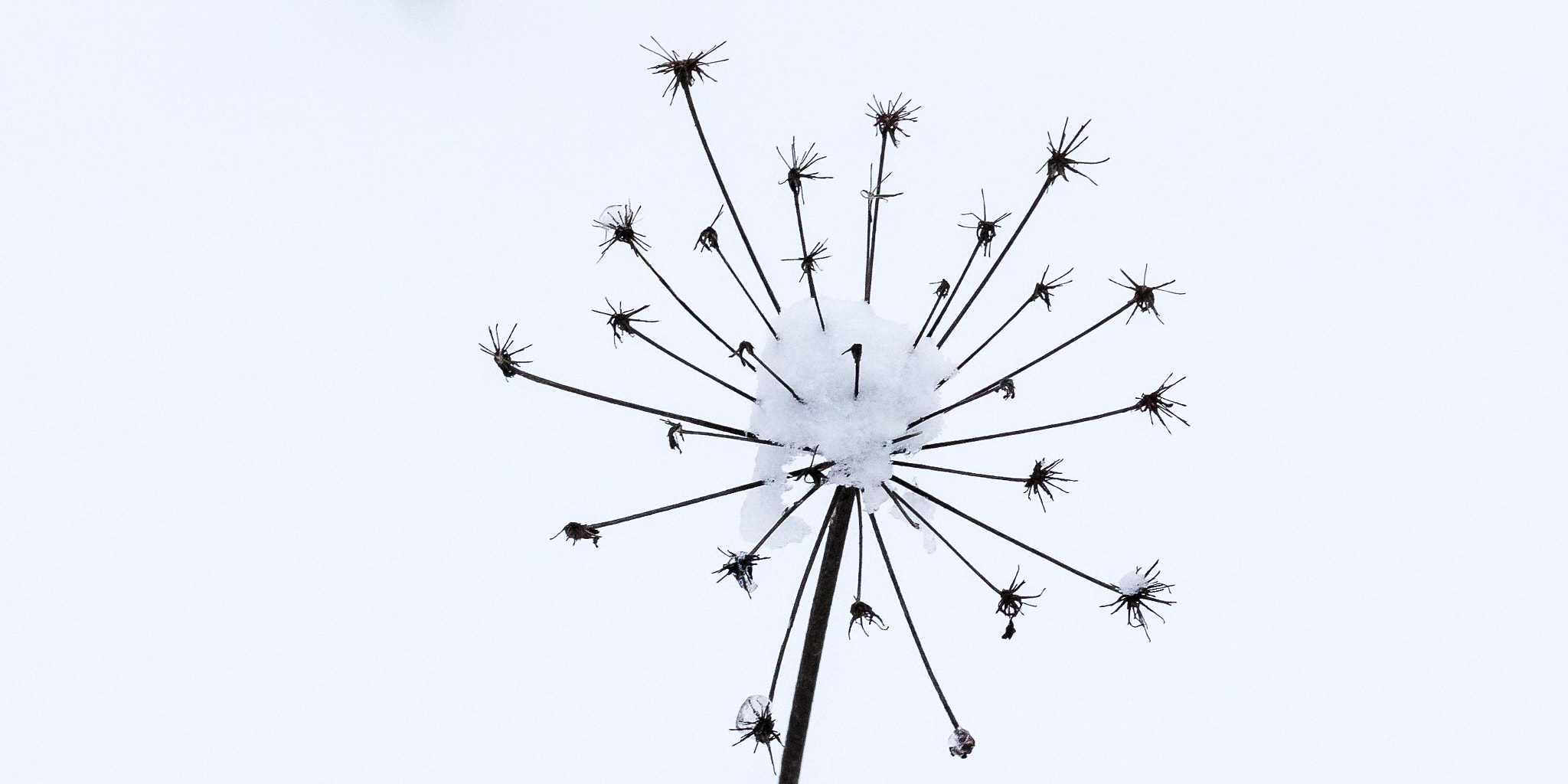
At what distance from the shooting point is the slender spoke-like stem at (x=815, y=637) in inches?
328

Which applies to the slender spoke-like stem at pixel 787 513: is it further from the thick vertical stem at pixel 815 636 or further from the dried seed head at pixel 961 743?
the dried seed head at pixel 961 743

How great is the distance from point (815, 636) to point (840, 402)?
6.96 ft

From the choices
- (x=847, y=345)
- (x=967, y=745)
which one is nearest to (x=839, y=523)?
(x=847, y=345)

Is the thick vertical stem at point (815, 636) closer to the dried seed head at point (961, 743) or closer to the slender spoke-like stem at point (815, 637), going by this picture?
the slender spoke-like stem at point (815, 637)

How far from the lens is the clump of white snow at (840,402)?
813cm

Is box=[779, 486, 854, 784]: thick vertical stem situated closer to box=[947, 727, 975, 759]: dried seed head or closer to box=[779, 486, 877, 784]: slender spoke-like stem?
box=[779, 486, 877, 784]: slender spoke-like stem

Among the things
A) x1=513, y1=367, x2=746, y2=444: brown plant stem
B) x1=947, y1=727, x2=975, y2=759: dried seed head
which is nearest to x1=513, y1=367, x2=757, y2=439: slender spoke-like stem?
x1=513, y1=367, x2=746, y2=444: brown plant stem

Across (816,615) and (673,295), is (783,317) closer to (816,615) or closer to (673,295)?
(673,295)

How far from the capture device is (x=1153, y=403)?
Answer: 834 centimetres

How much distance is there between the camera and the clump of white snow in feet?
26.7

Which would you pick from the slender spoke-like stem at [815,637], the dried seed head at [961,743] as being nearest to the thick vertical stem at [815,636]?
the slender spoke-like stem at [815,637]

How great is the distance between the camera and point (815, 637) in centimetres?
856

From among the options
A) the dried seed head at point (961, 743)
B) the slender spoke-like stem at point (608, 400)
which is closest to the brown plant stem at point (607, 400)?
the slender spoke-like stem at point (608, 400)

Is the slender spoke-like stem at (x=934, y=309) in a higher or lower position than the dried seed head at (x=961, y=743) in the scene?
higher
